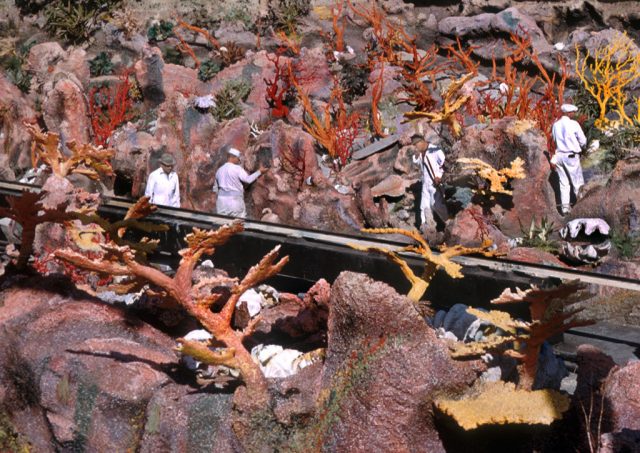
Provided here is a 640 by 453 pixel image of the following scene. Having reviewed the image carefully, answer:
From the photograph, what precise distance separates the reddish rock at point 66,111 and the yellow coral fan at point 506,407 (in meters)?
10.2

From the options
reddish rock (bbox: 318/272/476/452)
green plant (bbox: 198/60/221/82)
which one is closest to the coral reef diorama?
reddish rock (bbox: 318/272/476/452)

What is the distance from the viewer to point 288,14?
51.2 ft

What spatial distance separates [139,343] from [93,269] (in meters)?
0.58

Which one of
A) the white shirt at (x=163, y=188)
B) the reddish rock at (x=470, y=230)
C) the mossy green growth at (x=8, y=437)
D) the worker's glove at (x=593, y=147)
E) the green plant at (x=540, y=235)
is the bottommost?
the mossy green growth at (x=8, y=437)

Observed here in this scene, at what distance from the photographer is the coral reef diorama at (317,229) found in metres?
4.31

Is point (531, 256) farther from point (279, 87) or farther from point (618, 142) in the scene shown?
point (279, 87)

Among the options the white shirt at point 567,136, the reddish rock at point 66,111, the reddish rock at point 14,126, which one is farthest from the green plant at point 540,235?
the reddish rock at point 14,126

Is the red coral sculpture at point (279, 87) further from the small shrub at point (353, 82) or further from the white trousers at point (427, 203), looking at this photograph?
the white trousers at point (427, 203)

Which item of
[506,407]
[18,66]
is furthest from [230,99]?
[506,407]

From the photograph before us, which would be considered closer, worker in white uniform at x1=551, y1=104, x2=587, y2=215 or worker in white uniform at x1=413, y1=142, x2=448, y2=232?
worker in white uniform at x1=413, y1=142, x2=448, y2=232

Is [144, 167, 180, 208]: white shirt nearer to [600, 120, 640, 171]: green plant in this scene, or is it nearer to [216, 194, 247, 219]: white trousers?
[216, 194, 247, 219]: white trousers

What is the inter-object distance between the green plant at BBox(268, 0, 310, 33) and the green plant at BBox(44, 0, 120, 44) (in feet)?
11.3

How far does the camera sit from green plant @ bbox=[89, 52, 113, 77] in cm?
1491

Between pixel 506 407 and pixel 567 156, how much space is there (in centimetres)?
648
